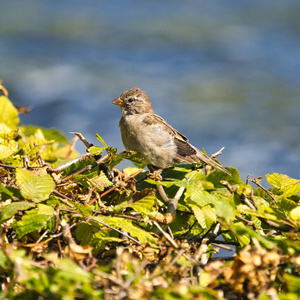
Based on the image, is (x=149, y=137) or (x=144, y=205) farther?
Answer: (x=149, y=137)

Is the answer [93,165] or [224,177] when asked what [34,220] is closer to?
[93,165]

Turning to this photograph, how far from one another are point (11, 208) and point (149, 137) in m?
2.05

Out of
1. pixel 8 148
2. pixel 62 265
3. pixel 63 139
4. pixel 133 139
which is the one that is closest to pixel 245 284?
pixel 62 265

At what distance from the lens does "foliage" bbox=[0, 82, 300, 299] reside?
1.00m

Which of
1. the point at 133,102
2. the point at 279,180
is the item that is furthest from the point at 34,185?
the point at 133,102

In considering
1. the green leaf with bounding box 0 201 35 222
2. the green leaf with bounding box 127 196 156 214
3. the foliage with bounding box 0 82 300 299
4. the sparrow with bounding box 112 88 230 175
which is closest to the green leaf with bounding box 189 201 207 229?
the foliage with bounding box 0 82 300 299

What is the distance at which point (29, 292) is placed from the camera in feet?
3.47

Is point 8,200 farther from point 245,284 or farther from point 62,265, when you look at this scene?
point 245,284

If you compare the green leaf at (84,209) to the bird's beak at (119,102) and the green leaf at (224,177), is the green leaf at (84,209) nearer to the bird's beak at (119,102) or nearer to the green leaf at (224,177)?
the green leaf at (224,177)

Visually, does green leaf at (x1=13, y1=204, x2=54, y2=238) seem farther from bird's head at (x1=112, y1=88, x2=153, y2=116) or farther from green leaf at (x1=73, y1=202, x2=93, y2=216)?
bird's head at (x1=112, y1=88, x2=153, y2=116)

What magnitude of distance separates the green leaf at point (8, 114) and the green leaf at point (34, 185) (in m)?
0.79

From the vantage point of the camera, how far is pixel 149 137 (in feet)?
11.0

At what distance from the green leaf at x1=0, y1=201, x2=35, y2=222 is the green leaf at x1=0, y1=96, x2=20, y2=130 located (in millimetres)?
878

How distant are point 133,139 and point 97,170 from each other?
5.11 ft
